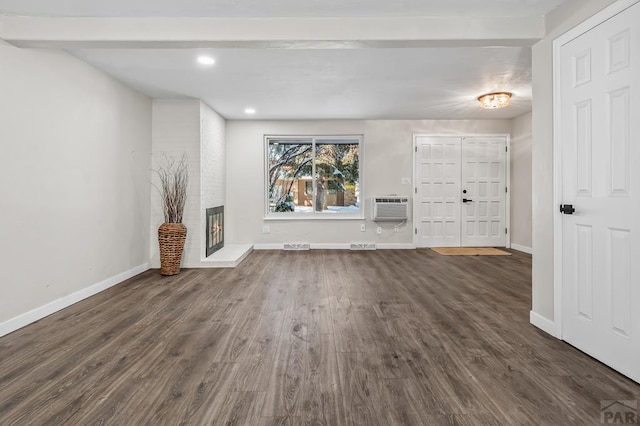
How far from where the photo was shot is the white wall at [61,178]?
256cm

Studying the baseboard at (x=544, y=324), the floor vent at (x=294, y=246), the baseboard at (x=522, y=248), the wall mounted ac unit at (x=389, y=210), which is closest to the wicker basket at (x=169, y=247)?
the floor vent at (x=294, y=246)

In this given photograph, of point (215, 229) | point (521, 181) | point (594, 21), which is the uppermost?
point (594, 21)

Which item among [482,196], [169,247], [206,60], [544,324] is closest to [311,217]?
[169,247]

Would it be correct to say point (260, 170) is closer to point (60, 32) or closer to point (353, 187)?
point (353, 187)

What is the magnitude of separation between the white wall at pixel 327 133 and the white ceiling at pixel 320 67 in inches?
24.0

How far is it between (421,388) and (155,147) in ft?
14.9

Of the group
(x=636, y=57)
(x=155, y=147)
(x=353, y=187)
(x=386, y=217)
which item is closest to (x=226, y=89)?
(x=155, y=147)

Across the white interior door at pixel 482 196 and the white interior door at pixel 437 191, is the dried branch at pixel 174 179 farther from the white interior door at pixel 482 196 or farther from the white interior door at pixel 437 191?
the white interior door at pixel 482 196

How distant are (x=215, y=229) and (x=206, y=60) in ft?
9.26

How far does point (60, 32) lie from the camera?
2.57 m

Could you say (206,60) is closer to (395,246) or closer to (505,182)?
(395,246)

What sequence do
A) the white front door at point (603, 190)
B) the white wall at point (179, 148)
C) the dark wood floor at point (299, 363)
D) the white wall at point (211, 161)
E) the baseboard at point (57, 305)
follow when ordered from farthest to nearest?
the white wall at point (211, 161) < the white wall at point (179, 148) < the baseboard at point (57, 305) < the white front door at point (603, 190) < the dark wood floor at point (299, 363)

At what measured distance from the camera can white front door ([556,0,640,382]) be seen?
6.01 ft

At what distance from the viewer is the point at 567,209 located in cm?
227
